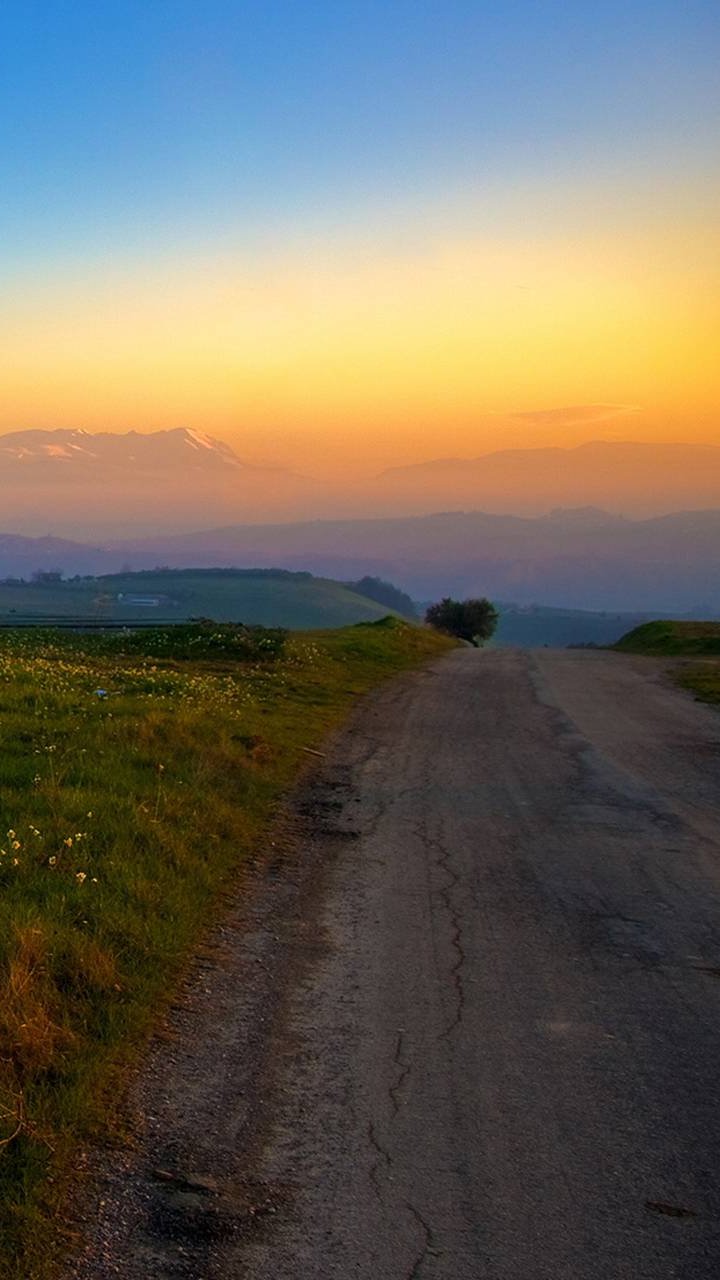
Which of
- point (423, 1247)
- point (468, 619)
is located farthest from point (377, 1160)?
point (468, 619)

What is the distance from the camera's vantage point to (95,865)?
8.23 m

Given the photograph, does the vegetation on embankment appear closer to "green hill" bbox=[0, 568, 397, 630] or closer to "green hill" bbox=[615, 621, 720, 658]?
"green hill" bbox=[615, 621, 720, 658]

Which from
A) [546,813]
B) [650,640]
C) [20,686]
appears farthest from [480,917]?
[650,640]

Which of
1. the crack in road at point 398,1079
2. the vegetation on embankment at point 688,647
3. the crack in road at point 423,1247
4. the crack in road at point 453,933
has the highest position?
the vegetation on embankment at point 688,647

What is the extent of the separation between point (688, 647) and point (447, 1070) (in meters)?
35.0

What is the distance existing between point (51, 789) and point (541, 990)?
5.03 metres

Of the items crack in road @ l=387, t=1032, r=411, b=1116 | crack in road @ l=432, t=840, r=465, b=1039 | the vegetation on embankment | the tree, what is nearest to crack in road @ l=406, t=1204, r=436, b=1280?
crack in road @ l=387, t=1032, r=411, b=1116

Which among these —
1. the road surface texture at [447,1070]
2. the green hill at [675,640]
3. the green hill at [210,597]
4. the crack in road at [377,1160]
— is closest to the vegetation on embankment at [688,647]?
the green hill at [675,640]

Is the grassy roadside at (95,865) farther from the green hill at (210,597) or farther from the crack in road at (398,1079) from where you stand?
the green hill at (210,597)

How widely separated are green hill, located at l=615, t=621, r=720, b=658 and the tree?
24125mm

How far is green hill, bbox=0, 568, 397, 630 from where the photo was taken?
120594 mm

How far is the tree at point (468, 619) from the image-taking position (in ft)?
241

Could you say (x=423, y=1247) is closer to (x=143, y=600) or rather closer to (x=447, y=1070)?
(x=447, y=1070)

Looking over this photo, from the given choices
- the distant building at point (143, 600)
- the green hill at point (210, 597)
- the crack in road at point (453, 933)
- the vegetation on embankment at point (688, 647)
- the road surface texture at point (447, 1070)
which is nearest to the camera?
the road surface texture at point (447, 1070)
